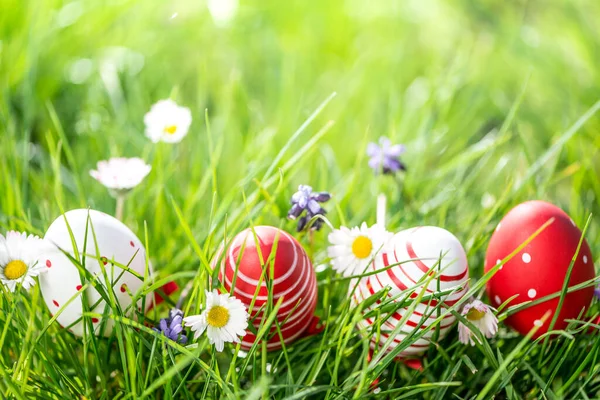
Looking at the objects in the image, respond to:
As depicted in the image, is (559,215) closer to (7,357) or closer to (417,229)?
(417,229)

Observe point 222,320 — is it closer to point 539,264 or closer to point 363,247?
point 363,247

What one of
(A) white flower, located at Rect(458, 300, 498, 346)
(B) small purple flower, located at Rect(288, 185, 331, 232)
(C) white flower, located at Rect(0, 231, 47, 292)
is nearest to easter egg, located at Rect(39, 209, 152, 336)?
(C) white flower, located at Rect(0, 231, 47, 292)

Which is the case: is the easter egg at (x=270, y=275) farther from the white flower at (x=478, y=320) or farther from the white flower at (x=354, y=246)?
the white flower at (x=478, y=320)

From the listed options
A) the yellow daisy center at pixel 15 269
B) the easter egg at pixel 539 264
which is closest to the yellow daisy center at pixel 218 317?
the yellow daisy center at pixel 15 269

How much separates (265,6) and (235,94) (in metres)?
0.72

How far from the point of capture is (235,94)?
150 centimetres

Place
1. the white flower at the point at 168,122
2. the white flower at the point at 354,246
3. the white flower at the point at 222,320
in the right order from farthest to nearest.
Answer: the white flower at the point at 168,122
the white flower at the point at 354,246
the white flower at the point at 222,320

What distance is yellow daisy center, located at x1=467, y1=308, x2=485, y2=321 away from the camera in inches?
30.3

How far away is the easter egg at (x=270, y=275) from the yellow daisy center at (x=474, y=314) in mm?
189

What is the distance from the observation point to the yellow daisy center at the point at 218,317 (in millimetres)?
693

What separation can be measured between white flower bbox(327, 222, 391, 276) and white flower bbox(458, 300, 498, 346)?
0.42ft

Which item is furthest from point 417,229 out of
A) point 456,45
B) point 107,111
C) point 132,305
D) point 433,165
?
point 456,45

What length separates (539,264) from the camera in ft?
2.56

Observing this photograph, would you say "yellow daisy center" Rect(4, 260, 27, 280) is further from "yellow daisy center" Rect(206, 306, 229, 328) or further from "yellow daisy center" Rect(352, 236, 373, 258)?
"yellow daisy center" Rect(352, 236, 373, 258)
